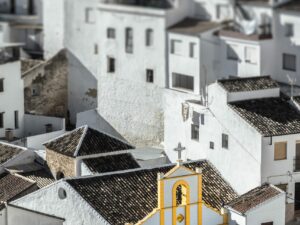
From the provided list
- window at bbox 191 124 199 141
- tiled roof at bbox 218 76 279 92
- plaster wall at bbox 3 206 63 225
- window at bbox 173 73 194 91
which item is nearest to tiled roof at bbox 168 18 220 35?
window at bbox 173 73 194 91

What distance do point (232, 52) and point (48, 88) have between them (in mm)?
13274

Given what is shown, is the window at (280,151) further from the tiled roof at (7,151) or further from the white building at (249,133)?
the tiled roof at (7,151)

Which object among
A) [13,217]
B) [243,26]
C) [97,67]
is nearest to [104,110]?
[97,67]

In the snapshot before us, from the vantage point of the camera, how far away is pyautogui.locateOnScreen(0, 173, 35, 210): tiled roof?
62.4m

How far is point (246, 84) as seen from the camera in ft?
210

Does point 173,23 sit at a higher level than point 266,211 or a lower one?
higher

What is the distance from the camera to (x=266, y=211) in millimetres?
59125

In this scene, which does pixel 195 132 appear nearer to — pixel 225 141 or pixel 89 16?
pixel 225 141

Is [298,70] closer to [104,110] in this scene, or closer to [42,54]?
[104,110]

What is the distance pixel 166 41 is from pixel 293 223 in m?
20.3

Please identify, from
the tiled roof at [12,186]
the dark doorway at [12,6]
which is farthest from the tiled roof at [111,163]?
the dark doorway at [12,6]

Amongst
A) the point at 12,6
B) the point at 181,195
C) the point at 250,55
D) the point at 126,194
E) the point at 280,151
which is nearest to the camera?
the point at 181,195

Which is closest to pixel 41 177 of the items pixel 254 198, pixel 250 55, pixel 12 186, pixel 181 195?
pixel 12 186

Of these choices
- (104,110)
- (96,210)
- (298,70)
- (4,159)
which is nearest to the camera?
(96,210)
